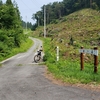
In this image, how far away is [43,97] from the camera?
6734 millimetres

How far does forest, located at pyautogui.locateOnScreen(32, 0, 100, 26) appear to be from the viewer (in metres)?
97.6

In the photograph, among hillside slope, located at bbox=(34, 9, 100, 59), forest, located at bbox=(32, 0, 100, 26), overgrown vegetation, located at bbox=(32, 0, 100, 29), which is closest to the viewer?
hillside slope, located at bbox=(34, 9, 100, 59)

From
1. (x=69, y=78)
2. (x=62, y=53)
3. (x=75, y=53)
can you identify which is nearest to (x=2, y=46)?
(x=62, y=53)

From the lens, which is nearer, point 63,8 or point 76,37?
point 76,37

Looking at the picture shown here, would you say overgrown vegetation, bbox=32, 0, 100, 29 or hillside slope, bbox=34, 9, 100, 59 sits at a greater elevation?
overgrown vegetation, bbox=32, 0, 100, 29

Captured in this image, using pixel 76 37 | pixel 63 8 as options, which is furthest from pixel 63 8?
pixel 76 37

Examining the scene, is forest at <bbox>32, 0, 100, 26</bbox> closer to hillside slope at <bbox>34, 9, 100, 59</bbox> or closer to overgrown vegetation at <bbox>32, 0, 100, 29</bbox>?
overgrown vegetation at <bbox>32, 0, 100, 29</bbox>

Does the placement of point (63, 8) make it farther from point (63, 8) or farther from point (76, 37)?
point (76, 37)

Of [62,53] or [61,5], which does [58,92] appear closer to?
[62,53]

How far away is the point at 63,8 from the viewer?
121 meters

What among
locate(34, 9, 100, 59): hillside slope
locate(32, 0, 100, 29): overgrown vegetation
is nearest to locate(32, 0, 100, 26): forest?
locate(32, 0, 100, 29): overgrown vegetation

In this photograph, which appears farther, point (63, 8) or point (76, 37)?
point (63, 8)

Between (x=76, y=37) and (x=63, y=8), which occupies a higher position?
(x=63, y=8)

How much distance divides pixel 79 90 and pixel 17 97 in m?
2.10
